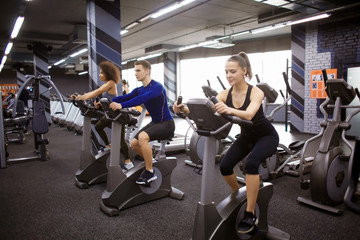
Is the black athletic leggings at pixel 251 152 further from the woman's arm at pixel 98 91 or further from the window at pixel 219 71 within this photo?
the window at pixel 219 71

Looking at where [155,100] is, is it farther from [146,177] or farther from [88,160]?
[88,160]

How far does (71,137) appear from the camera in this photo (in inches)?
325

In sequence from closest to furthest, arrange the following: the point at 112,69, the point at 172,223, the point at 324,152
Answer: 1. the point at 172,223
2. the point at 324,152
3. the point at 112,69

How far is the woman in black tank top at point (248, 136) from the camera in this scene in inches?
78.9

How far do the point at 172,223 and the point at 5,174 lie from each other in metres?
3.35

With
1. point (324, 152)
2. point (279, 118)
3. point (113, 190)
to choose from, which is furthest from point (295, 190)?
point (279, 118)

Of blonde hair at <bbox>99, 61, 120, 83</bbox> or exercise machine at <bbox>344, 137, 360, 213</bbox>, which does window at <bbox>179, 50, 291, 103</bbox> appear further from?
exercise machine at <bbox>344, 137, 360, 213</bbox>

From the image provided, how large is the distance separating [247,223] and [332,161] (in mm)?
1454

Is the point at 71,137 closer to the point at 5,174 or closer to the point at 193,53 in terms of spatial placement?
the point at 5,174

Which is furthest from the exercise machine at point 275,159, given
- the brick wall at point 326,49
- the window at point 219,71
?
the window at point 219,71

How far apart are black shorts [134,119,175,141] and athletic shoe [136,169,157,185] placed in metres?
0.38

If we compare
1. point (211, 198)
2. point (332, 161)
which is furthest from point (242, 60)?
point (332, 161)

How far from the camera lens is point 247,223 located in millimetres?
1959

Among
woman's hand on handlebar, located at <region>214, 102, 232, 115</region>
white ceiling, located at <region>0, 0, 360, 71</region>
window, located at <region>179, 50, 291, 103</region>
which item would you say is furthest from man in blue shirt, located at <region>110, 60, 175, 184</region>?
window, located at <region>179, 50, 291, 103</region>
